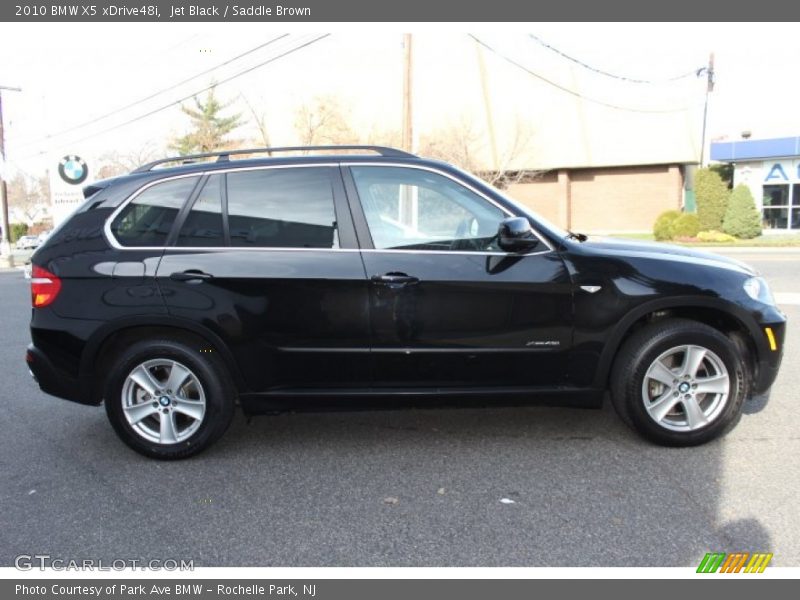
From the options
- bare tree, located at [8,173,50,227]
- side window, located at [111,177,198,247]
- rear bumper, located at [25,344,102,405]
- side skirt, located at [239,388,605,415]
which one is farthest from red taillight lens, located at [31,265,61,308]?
bare tree, located at [8,173,50,227]

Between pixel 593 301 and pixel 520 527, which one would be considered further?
pixel 593 301

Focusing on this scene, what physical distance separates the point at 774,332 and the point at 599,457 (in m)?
1.37

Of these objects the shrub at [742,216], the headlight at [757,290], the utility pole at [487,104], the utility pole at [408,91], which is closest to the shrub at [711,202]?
the shrub at [742,216]

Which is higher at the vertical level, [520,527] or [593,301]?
[593,301]

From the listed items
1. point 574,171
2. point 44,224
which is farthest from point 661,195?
point 44,224

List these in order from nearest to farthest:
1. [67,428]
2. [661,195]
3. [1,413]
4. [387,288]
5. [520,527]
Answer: [520,527]
[387,288]
[67,428]
[1,413]
[661,195]

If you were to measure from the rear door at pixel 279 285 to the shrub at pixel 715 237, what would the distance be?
23.2m

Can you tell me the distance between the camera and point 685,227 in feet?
81.6

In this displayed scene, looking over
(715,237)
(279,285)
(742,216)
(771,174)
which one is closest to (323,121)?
(715,237)

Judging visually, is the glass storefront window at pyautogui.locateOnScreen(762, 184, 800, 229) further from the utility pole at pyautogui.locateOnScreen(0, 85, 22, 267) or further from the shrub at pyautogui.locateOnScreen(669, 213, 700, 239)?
the utility pole at pyautogui.locateOnScreen(0, 85, 22, 267)

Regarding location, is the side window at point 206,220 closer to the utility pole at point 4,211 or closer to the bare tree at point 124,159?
the utility pole at point 4,211

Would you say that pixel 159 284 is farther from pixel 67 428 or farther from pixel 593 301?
pixel 593 301

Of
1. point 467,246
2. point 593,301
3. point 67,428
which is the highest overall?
point 467,246

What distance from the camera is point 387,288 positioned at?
384 cm
